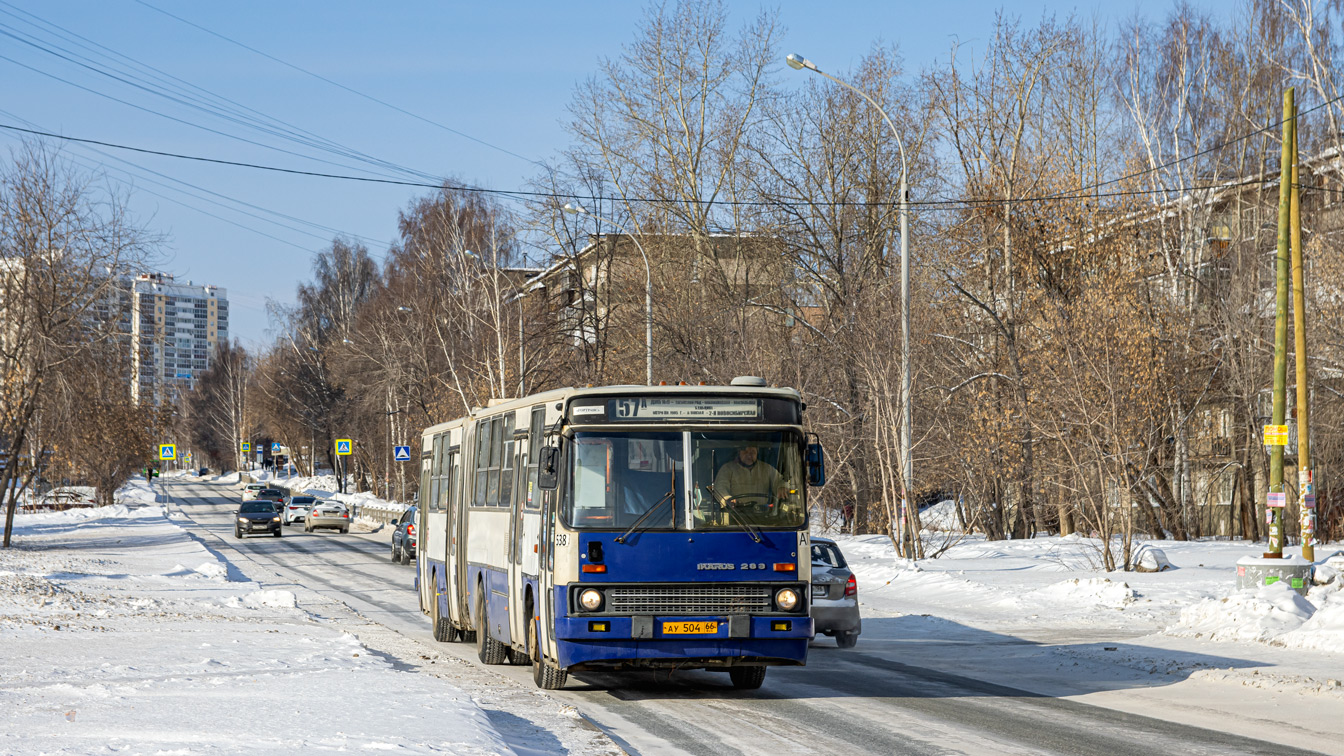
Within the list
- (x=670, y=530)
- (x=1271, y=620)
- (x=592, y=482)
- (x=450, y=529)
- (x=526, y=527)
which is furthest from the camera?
(x=450, y=529)

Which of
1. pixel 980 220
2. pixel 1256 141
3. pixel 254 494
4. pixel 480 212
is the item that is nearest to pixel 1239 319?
pixel 980 220

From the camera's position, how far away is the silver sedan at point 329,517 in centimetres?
5678

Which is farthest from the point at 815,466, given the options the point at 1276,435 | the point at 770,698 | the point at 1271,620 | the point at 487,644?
the point at 1276,435

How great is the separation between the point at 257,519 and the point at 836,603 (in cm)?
3881

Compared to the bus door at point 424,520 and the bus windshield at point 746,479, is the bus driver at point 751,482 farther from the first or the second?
the bus door at point 424,520

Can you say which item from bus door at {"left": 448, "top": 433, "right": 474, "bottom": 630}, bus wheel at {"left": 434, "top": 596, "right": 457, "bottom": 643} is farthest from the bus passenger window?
bus wheel at {"left": 434, "top": 596, "right": 457, "bottom": 643}

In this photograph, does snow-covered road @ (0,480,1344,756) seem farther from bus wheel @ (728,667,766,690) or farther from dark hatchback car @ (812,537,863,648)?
dark hatchback car @ (812,537,863,648)

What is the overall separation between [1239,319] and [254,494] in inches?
2591

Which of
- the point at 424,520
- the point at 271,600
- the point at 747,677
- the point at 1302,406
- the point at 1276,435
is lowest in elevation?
the point at 271,600

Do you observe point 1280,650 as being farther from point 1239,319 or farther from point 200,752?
point 1239,319

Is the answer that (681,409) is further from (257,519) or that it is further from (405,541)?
(257,519)

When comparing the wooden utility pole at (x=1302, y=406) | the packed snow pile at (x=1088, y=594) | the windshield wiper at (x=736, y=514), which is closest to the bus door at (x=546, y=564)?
the windshield wiper at (x=736, y=514)

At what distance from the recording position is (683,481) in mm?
12242

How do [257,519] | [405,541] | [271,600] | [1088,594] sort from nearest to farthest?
[1088,594] → [271,600] → [405,541] → [257,519]
